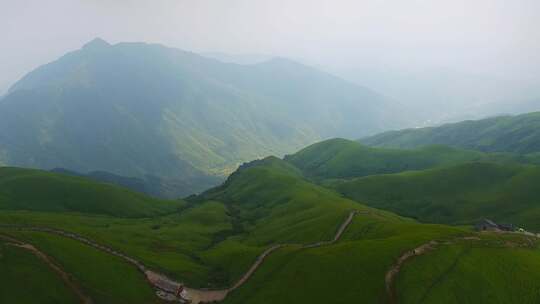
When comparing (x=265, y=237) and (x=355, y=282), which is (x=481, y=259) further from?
(x=265, y=237)

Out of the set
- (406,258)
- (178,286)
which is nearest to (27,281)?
(178,286)

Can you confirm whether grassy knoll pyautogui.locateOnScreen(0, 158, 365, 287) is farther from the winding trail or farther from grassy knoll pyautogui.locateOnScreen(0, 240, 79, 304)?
grassy knoll pyautogui.locateOnScreen(0, 240, 79, 304)

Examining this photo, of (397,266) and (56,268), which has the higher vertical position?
(397,266)

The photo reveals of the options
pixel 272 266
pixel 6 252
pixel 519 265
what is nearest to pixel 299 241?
pixel 272 266

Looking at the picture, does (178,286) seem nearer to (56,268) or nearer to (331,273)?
(56,268)

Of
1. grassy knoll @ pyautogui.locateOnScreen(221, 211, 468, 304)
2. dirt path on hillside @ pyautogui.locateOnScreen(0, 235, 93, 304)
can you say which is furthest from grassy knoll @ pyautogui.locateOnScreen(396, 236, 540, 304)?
dirt path on hillside @ pyautogui.locateOnScreen(0, 235, 93, 304)

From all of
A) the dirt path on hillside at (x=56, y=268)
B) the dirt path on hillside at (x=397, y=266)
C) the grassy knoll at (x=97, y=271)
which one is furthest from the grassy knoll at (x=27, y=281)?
the dirt path on hillside at (x=397, y=266)
